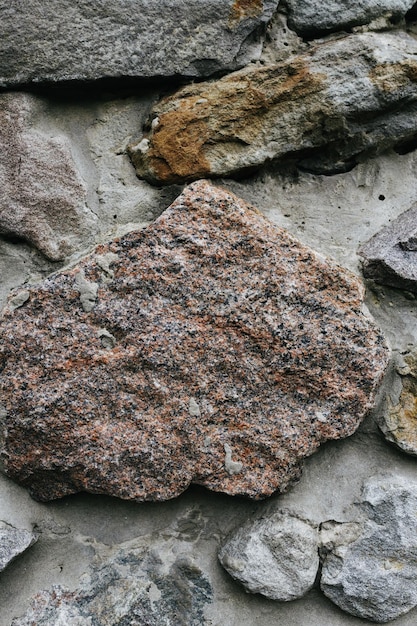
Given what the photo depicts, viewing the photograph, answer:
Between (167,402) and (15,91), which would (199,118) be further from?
(167,402)

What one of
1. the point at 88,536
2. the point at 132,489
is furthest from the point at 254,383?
the point at 88,536

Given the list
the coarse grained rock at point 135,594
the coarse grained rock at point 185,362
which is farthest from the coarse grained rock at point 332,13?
the coarse grained rock at point 135,594

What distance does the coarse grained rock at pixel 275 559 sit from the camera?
818 millimetres

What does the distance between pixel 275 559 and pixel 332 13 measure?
0.88 metres

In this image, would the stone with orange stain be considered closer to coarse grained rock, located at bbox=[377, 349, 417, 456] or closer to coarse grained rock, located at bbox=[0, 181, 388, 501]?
coarse grained rock, located at bbox=[0, 181, 388, 501]

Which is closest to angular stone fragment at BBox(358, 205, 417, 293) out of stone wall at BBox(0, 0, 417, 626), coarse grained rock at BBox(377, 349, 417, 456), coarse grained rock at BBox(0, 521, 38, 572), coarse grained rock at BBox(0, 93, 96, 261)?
stone wall at BBox(0, 0, 417, 626)

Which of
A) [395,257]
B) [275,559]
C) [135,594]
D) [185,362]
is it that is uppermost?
[395,257]

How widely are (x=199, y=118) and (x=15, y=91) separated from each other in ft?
0.94

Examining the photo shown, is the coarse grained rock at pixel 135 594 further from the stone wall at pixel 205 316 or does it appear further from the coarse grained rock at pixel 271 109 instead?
the coarse grained rock at pixel 271 109

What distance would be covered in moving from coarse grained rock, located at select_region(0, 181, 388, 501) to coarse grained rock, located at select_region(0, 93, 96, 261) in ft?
0.28

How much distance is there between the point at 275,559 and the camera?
0.82 m

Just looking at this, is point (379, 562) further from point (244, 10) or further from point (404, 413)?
point (244, 10)

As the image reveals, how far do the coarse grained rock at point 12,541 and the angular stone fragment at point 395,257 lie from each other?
26.0 inches

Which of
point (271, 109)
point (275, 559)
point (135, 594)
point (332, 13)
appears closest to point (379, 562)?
point (275, 559)
